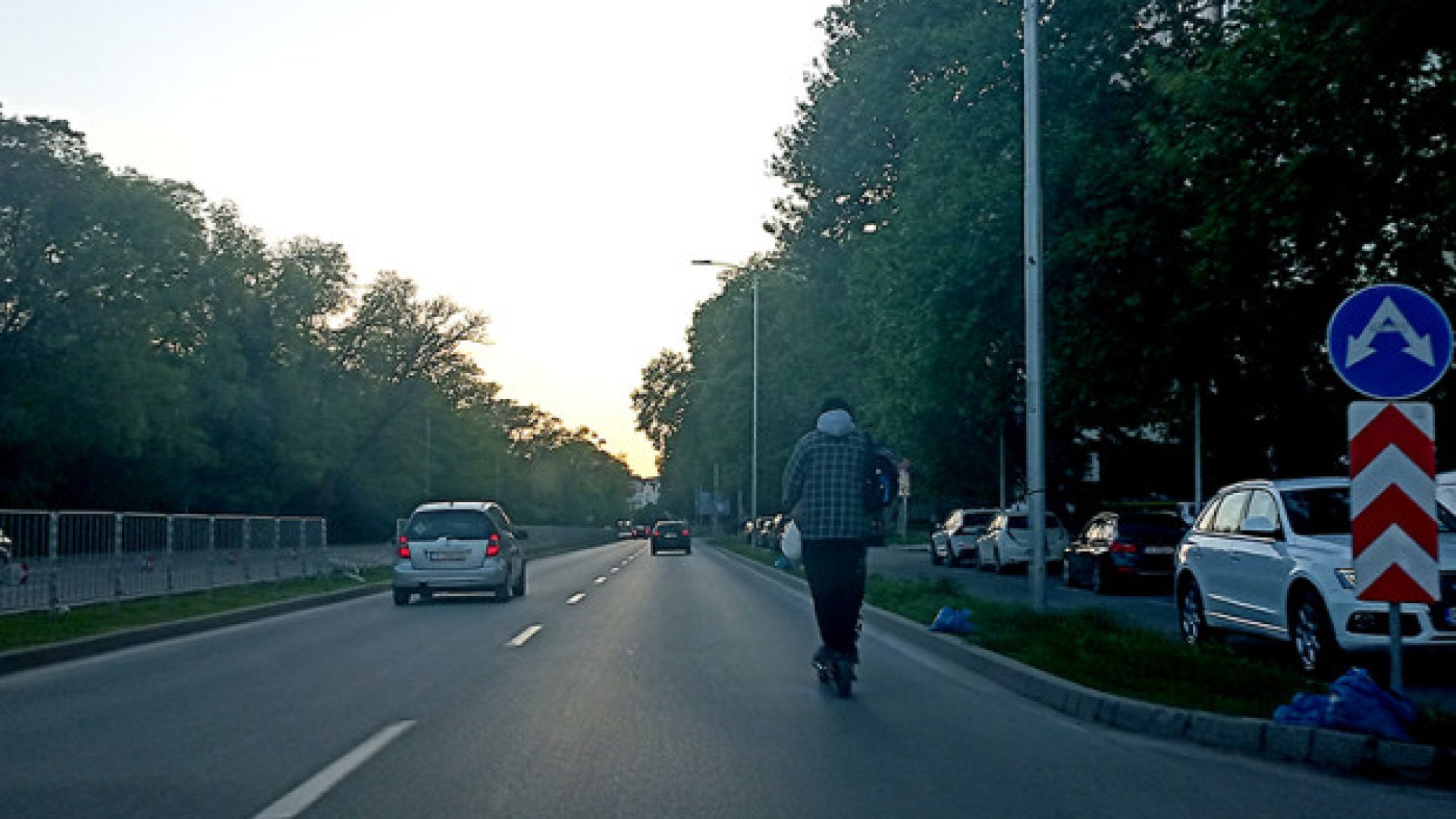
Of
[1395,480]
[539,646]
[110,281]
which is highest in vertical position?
[110,281]

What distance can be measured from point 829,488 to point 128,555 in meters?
12.1

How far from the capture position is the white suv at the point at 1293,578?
10.9 meters

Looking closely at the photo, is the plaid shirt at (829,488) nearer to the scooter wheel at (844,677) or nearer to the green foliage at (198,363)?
the scooter wheel at (844,677)

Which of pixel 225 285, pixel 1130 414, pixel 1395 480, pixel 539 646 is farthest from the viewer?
pixel 225 285

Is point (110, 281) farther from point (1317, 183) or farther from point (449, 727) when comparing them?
point (449, 727)

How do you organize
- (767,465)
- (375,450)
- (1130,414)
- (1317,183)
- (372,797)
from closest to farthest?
1. (372,797)
2. (1317,183)
3. (1130,414)
4. (767,465)
5. (375,450)

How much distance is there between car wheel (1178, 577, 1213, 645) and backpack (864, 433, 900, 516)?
16.4ft

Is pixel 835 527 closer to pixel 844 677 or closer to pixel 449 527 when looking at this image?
pixel 844 677

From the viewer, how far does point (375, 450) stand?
254 ft

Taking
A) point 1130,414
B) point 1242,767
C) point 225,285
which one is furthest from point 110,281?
point 1242,767

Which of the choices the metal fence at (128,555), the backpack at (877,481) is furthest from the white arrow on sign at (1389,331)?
the metal fence at (128,555)

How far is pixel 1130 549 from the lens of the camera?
24.2 m

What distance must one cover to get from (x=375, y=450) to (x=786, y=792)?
2905 inches

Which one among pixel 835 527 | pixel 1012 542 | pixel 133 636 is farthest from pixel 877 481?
pixel 1012 542
